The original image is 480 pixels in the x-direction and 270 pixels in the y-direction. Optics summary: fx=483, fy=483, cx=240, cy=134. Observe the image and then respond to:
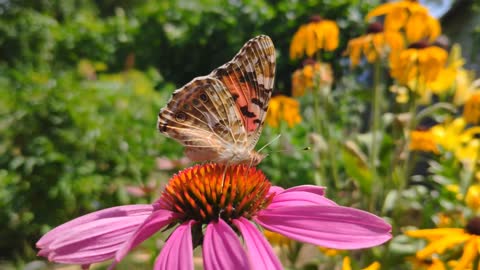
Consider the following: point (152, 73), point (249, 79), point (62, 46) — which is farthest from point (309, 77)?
point (62, 46)

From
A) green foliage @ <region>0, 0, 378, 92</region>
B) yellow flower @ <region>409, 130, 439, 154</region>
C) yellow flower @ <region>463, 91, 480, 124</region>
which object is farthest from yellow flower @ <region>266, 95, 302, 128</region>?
green foliage @ <region>0, 0, 378, 92</region>

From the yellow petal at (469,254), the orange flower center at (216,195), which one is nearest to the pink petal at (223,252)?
the orange flower center at (216,195)

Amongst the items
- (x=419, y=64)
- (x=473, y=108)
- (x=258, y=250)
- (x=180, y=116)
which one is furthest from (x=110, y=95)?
(x=258, y=250)

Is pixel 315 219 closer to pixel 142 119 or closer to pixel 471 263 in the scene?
pixel 471 263

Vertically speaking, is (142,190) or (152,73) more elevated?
(152,73)

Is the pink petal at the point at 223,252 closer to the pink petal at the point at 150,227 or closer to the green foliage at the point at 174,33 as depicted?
the pink petal at the point at 150,227

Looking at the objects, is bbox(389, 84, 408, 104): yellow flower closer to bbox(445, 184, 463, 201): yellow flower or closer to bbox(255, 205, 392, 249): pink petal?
bbox(445, 184, 463, 201): yellow flower

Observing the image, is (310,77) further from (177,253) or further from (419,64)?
(177,253)
